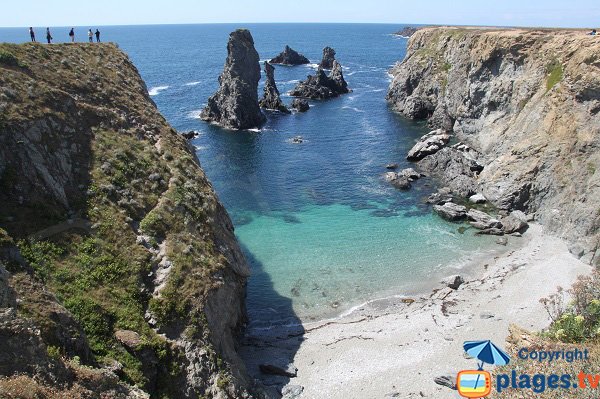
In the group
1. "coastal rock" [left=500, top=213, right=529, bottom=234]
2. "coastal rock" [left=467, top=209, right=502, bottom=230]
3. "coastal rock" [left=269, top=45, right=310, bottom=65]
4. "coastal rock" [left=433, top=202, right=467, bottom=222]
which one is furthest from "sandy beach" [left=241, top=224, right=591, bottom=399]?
"coastal rock" [left=269, top=45, right=310, bottom=65]

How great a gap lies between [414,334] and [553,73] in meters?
47.7

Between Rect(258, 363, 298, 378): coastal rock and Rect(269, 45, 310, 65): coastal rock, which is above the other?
Rect(269, 45, 310, 65): coastal rock

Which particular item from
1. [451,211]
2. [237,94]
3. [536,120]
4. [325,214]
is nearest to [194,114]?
[237,94]

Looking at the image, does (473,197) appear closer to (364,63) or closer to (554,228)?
(554,228)

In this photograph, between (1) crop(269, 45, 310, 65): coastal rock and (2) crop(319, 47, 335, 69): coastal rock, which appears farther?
(1) crop(269, 45, 310, 65): coastal rock

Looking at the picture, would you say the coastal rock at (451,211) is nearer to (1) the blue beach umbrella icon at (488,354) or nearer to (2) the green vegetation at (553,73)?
(2) the green vegetation at (553,73)

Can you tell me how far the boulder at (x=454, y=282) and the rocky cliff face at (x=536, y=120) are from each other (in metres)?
13.6

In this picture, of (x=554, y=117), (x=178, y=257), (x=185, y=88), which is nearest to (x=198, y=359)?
(x=178, y=257)

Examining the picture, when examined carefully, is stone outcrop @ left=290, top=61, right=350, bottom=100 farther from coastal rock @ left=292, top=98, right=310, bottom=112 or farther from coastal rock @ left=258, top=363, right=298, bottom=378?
coastal rock @ left=258, top=363, right=298, bottom=378

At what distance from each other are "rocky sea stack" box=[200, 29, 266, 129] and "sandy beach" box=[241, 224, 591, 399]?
67386 millimetres

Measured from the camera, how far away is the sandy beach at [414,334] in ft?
105

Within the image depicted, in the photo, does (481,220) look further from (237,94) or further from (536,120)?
(237,94)

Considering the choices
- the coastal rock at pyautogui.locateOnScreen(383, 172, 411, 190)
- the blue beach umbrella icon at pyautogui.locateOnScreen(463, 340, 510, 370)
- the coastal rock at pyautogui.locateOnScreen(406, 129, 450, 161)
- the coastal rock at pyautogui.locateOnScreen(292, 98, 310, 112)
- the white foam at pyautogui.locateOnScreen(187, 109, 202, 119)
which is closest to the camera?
the blue beach umbrella icon at pyautogui.locateOnScreen(463, 340, 510, 370)

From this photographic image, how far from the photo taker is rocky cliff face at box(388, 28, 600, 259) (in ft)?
170
